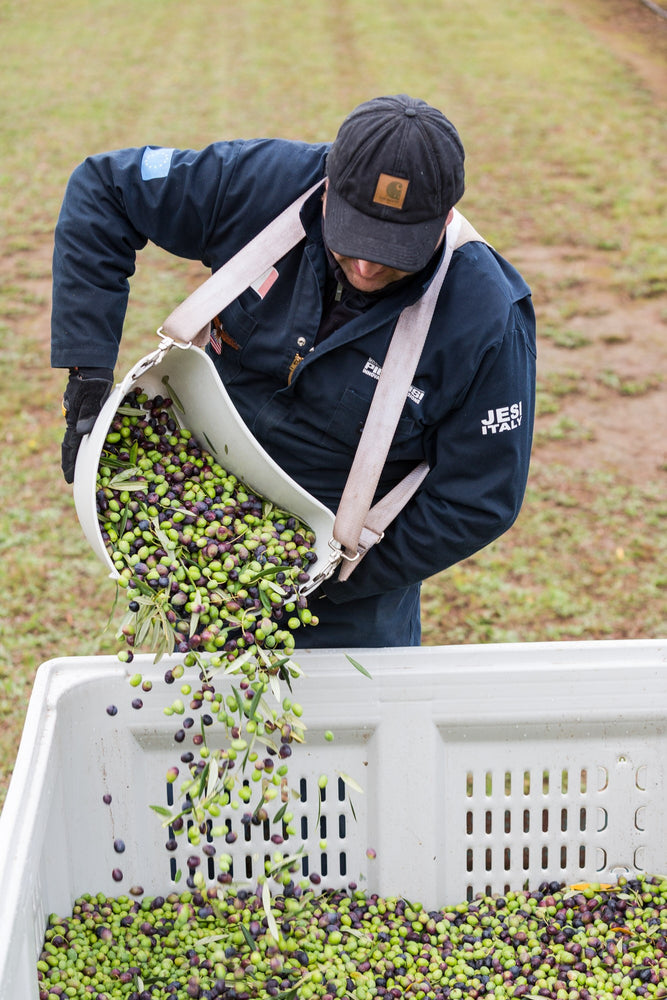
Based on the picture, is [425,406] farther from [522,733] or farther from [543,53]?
[543,53]

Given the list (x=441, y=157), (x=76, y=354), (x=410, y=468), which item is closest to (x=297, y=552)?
(x=410, y=468)

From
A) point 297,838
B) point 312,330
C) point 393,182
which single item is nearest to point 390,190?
point 393,182

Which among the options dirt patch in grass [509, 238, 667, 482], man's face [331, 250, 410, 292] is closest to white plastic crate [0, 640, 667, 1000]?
man's face [331, 250, 410, 292]

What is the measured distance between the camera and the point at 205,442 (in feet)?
8.55

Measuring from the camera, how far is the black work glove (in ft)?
7.94

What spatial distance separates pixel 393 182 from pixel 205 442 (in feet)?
2.73

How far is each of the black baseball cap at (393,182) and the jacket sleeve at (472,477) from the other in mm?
355

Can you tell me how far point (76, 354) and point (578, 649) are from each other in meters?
1.40

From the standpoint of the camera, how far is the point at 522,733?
2689 millimetres

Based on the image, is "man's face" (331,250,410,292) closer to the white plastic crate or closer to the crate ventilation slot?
the white plastic crate

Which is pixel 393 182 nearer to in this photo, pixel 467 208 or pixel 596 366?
pixel 596 366

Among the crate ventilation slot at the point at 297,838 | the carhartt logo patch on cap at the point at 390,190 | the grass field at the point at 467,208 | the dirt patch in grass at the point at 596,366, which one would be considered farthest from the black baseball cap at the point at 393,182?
the dirt patch in grass at the point at 596,366

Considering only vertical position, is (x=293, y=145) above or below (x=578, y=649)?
above

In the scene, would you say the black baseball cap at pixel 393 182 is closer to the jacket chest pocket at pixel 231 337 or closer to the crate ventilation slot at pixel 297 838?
the jacket chest pocket at pixel 231 337
